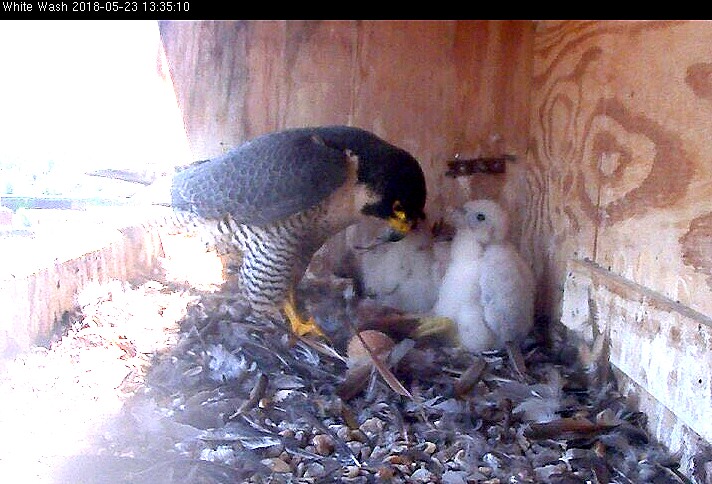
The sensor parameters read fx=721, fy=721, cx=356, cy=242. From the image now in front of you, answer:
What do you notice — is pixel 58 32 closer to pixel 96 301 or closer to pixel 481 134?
pixel 96 301

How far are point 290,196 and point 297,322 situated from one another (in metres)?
0.49

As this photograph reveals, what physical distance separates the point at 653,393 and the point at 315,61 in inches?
74.4

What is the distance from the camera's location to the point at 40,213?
1975 millimetres

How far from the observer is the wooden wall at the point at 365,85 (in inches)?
116

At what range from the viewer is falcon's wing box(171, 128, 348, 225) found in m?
2.47

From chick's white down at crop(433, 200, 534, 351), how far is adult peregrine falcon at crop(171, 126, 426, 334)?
0.26 m

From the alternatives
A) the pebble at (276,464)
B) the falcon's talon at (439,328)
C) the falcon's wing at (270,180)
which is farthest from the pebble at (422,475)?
the falcon's wing at (270,180)

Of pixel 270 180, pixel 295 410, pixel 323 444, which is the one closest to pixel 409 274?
pixel 270 180

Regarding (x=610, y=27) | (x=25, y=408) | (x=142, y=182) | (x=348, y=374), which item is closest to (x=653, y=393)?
(x=348, y=374)

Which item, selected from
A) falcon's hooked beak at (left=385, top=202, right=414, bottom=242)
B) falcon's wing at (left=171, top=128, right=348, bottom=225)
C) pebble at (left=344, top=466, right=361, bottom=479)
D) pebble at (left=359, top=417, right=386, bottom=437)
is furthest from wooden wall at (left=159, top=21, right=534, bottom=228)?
pebble at (left=344, top=466, right=361, bottom=479)

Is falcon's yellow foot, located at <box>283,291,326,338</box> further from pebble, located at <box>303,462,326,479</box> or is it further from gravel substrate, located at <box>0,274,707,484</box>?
pebble, located at <box>303,462,326,479</box>

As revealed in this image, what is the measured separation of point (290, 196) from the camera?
8.12 ft

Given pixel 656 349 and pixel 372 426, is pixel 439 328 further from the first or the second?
pixel 656 349

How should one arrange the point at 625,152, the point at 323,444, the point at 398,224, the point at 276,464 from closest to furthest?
the point at 276,464, the point at 323,444, the point at 625,152, the point at 398,224
